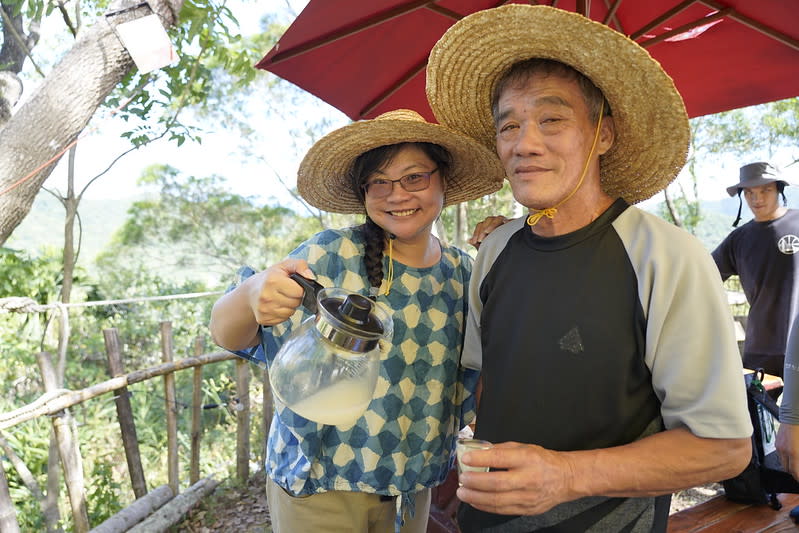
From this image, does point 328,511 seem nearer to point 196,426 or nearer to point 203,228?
point 196,426

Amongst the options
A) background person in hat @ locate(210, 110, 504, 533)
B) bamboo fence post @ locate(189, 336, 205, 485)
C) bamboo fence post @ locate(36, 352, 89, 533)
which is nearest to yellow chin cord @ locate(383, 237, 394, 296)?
background person in hat @ locate(210, 110, 504, 533)

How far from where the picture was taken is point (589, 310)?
3.82ft

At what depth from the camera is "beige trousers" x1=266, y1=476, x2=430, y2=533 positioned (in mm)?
1513

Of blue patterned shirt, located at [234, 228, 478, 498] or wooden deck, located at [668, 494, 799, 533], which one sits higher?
blue patterned shirt, located at [234, 228, 478, 498]

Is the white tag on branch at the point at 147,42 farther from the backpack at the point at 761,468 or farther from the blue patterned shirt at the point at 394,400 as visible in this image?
the backpack at the point at 761,468

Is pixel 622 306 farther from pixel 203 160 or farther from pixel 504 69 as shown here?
pixel 203 160

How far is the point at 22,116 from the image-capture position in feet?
10.5

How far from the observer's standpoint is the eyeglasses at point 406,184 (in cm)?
163

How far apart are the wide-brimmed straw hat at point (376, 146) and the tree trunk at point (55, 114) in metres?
2.23

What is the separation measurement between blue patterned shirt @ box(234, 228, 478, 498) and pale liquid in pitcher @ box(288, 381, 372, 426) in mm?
529

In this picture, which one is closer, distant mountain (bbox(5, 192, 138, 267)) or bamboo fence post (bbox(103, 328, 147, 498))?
bamboo fence post (bbox(103, 328, 147, 498))

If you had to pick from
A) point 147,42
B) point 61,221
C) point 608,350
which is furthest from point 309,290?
Answer: point 61,221

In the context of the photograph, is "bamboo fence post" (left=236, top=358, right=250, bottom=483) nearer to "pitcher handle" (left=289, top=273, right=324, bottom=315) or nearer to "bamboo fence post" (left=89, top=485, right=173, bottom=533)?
"bamboo fence post" (left=89, top=485, right=173, bottom=533)

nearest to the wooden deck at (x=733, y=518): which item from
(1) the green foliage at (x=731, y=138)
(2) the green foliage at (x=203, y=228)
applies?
(1) the green foliage at (x=731, y=138)
